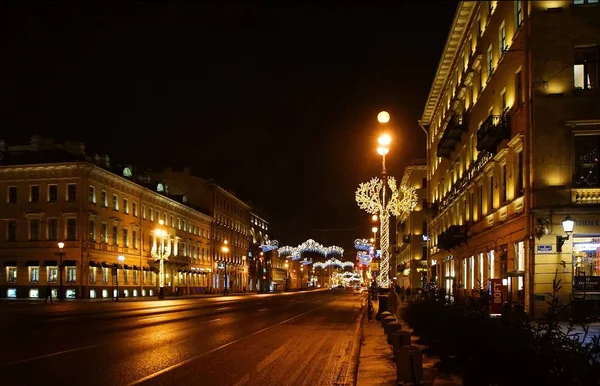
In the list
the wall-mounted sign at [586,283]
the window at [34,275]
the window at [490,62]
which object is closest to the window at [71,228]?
the window at [34,275]

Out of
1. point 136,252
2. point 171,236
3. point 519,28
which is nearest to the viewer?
point 519,28

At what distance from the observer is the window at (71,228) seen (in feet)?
181

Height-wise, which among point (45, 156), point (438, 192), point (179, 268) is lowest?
point (179, 268)

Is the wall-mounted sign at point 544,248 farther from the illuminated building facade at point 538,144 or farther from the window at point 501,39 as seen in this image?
the window at point 501,39

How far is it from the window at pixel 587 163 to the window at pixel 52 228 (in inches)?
1742

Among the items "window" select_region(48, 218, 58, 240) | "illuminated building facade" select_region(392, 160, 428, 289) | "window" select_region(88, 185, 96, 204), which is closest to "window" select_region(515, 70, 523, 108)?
"window" select_region(88, 185, 96, 204)

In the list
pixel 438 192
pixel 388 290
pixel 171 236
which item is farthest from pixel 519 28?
pixel 171 236

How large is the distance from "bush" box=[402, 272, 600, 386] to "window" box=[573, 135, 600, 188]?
16.7 meters

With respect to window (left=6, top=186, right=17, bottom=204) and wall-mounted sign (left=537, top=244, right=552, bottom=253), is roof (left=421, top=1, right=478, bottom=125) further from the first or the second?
window (left=6, top=186, right=17, bottom=204)

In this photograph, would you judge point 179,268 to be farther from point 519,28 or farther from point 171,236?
point 519,28

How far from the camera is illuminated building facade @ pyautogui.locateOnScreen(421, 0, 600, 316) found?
24.6m

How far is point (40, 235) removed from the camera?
2190 inches

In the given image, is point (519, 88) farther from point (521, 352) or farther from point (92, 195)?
point (92, 195)

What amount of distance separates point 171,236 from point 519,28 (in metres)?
57.2
